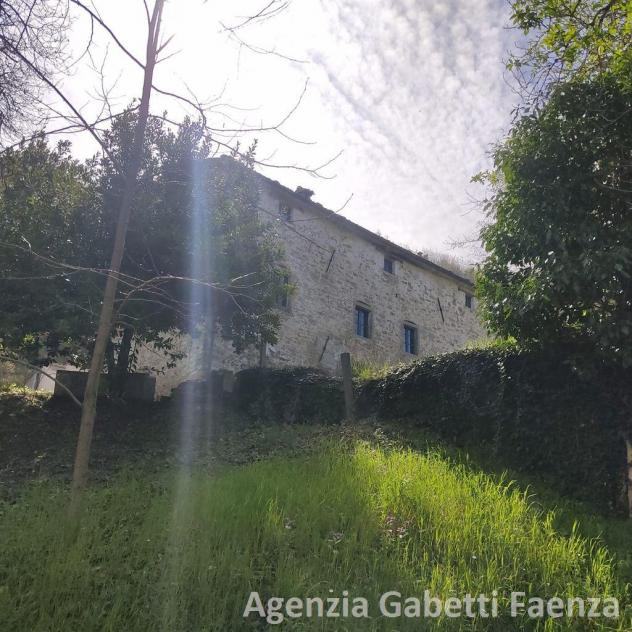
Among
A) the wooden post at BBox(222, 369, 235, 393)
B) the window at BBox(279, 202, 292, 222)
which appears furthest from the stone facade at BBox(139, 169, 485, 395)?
the wooden post at BBox(222, 369, 235, 393)

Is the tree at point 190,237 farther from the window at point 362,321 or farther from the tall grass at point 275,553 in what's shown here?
the window at point 362,321

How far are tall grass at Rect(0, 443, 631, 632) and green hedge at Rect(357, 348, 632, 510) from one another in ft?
4.93

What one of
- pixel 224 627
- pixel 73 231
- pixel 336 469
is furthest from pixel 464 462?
pixel 73 231

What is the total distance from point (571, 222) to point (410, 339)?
1380 cm

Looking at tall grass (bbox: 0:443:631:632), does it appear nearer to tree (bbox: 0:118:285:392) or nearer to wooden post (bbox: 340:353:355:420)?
wooden post (bbox: 340:353:355:420)

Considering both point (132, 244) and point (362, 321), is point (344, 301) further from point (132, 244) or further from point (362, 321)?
point (132, 244)

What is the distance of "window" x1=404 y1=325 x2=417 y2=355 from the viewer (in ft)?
66.1

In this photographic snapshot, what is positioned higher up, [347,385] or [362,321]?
[362,321]

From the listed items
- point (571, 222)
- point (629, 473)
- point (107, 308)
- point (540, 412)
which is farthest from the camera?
point (540, 412)

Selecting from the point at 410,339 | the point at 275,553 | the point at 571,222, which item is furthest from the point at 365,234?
the point at 275,553

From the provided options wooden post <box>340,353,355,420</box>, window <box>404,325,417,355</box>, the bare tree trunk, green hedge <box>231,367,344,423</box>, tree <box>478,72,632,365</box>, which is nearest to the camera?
the bare tree trunk

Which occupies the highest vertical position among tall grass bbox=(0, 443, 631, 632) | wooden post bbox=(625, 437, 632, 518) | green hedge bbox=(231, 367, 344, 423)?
green hedge bbox=(231, 367, 344, 423)

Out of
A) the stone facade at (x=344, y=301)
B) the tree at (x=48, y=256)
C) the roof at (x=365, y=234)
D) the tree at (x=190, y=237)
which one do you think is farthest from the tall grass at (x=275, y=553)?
the roof at (x=365, y=234)

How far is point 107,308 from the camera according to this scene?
15.0 ft
